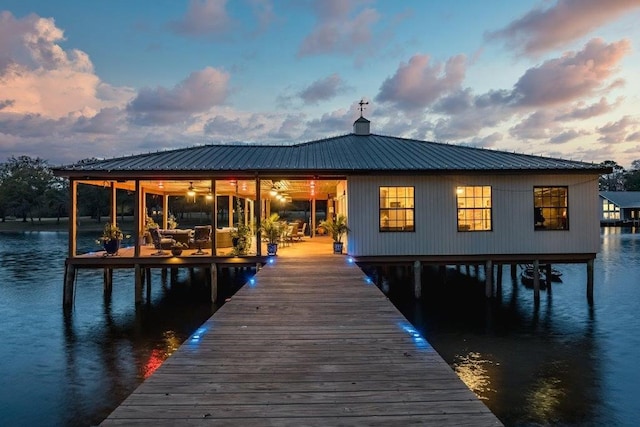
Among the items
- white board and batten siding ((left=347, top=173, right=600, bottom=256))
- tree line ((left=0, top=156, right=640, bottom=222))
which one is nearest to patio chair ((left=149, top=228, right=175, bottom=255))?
white board and batten siding ((left=347, top=173, right=600, bottom=256))

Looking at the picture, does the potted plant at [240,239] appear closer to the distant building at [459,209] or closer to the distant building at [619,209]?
the distant building at [459,209]

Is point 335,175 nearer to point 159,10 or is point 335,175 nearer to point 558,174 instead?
point 558,174

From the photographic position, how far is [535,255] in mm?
14297

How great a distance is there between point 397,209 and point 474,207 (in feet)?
8.35

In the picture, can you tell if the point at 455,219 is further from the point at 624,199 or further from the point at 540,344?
the point at 624,199

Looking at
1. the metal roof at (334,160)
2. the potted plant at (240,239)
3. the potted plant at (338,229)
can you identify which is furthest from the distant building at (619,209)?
the potted plant at (240,239)

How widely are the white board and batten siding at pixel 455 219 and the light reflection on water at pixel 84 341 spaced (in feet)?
19.9

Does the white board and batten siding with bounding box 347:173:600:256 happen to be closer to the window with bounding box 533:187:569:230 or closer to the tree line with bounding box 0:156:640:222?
the window with bounding box 533:187:569:230

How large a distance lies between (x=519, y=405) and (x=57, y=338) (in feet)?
38.7

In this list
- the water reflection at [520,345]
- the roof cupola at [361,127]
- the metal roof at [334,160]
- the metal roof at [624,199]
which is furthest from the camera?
the metal roof at [624,199]

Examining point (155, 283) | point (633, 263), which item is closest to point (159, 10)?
point (155, 283)

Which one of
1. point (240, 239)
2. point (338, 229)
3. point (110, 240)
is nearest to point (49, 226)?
point (110, 240)

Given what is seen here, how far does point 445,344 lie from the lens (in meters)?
11.1

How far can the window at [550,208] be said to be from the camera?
47.0 feet
